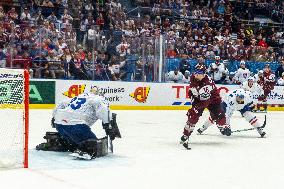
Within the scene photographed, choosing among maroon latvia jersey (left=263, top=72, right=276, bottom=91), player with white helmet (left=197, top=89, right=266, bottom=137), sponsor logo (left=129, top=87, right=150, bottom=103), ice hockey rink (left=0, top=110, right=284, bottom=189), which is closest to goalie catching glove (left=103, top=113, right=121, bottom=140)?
ice hockey rink (left=0, top=110, right=284, bottom=189)

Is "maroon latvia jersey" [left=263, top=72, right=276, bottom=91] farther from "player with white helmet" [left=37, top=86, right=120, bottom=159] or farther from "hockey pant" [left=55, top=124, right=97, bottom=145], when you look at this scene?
"hockey pant" [left=55, top=124, right=97, bottom=145]

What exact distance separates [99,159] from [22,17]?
31.5 feet

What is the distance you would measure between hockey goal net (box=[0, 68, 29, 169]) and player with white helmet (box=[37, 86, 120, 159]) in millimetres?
539

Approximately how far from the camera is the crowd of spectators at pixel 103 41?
15023mm

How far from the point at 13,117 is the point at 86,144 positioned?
8.73 feet

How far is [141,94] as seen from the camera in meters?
17.0

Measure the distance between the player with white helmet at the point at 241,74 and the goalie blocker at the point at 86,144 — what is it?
11089mm

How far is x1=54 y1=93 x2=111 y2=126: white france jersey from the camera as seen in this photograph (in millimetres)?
7539

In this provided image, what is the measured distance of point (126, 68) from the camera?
16500 mm

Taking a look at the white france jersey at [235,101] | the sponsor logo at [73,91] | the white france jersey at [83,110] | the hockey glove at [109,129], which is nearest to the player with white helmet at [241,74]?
the sponsor logo at [73,91]

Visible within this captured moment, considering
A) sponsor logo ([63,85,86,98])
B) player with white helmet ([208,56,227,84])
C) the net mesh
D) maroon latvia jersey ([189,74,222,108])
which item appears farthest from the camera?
player with white helmet ([208,56,227,84])

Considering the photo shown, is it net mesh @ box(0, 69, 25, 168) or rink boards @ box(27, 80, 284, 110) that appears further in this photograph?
rink boards @ box(27, 80, 284, 110)

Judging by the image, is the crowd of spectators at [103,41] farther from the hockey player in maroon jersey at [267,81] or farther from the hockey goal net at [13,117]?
the hockey goal net at [13,117]

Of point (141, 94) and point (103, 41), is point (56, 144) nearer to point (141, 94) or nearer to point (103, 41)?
point (103, 41)
